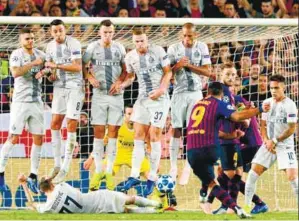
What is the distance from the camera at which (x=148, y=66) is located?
1811 cm

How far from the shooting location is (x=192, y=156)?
53.7ft

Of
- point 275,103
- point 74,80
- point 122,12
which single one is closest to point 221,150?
point 275,103

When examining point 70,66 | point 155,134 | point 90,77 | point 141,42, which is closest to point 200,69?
point 141,42

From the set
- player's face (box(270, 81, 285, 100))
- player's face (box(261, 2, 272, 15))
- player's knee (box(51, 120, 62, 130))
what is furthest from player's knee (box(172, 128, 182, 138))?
player's face (box(261, 2, 272, 15))

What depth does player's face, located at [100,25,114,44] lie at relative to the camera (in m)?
18.1

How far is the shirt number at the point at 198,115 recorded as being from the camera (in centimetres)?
1644

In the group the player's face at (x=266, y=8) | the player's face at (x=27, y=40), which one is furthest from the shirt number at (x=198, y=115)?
the player's face at (x=266, y=8)

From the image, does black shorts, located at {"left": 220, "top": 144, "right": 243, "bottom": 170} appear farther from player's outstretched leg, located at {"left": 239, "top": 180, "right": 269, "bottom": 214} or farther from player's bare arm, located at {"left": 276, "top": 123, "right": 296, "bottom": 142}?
player's bare arm, located at {"left": 276, "top": 123, "right": 296, "bottom": 142}

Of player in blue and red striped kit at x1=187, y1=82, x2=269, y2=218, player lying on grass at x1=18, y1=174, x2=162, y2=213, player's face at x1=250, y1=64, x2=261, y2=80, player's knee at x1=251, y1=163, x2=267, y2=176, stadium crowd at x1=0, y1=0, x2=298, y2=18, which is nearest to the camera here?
player in blue and red striped kit at x1=187, y1=82, x2=269, y2=218

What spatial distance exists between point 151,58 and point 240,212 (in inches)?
114

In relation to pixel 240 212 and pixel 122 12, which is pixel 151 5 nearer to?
pixel 122 12

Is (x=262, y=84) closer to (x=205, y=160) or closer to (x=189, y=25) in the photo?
(x=189, y=25)

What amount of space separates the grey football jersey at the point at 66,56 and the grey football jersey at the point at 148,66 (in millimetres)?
664

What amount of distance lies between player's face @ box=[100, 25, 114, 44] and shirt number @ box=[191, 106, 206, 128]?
2.12 metres
